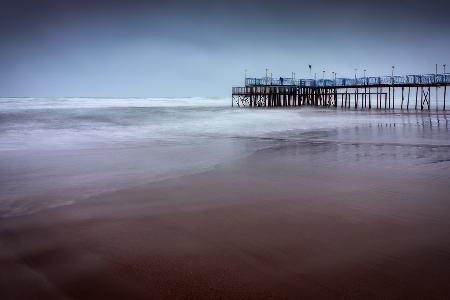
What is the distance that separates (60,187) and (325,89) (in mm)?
54061

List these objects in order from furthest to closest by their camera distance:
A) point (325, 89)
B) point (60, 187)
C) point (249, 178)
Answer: point (325, 89) < point (249, 178) < point (60, 187)

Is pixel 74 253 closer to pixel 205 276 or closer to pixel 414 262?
pixel 205 276

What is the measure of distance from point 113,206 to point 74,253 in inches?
61.1

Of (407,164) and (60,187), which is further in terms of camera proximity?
(407,164)

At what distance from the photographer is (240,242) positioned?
3.75 meters

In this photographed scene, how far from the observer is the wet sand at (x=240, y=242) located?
285cm

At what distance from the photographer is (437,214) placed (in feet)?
14.8

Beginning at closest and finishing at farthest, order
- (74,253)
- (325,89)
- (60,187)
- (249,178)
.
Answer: (74,253) → (60,187) → (249,178) → (325,89)

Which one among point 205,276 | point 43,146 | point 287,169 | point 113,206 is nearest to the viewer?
point 205,276

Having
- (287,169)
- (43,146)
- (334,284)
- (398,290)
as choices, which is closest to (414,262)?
(398,290)

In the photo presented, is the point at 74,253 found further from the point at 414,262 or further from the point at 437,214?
the point at 437,214

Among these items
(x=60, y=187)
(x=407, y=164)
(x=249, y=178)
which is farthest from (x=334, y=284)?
(x=407, y=164)

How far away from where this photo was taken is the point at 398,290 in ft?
9.01

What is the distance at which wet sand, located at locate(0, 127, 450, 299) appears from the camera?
9.36 feet
